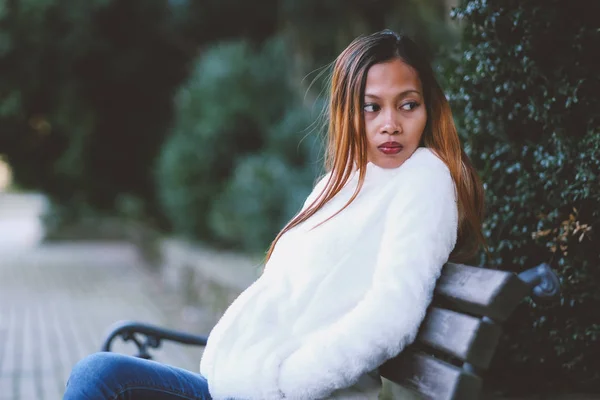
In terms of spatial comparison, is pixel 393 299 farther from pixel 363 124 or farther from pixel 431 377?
pixel 363 124

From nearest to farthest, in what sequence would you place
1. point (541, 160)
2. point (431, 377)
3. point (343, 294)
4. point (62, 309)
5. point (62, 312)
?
point (431, 377), point (343, 294), point (541, 160), point (62, 312), point (62, 309)

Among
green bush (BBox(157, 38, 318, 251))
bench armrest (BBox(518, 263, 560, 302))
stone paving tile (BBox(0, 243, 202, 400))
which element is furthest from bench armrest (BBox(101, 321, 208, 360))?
green bush (BBox(157, 38, 318, 251))

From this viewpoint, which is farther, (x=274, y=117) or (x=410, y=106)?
(x=274, y=117)

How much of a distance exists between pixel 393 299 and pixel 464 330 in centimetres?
19

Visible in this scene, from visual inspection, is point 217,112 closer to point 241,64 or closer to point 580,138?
point 241,64

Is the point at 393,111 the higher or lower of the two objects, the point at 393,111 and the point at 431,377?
the higher

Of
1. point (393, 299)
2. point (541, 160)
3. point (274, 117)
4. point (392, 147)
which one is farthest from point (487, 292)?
point (274, 117)

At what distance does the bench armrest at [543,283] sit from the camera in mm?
1540

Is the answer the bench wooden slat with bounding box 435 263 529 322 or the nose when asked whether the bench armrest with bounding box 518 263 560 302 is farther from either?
the nose

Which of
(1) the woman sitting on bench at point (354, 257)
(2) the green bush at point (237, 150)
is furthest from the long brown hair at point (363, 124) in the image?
(2) the green bush at point (237, 150)

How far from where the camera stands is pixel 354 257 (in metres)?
1.87

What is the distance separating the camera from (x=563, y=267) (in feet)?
7.51

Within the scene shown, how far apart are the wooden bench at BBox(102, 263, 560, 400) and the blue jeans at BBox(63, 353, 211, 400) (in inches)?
26.0

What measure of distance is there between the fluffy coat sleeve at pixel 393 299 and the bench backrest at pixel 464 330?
0.04 metres
